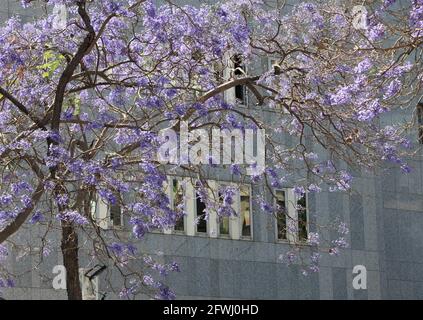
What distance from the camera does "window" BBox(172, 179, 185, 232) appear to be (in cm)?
2147

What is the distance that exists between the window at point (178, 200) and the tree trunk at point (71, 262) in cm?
195

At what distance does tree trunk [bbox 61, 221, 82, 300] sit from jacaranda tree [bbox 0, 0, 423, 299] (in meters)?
0.02

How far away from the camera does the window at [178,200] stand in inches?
845

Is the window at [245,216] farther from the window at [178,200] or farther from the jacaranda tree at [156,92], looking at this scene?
→ the jacaranda tree at [156,92]

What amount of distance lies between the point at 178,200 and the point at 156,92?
4179 millimetres

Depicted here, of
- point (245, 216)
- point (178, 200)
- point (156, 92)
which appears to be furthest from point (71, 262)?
point (245, 216)

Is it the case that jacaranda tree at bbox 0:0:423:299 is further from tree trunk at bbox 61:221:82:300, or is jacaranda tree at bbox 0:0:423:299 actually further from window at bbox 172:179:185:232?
window at bbox 172:179:185:232

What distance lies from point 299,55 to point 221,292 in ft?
53.3

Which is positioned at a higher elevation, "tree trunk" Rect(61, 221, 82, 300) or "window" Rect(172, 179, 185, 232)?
"window" Rect(172, 179, 185, 232)

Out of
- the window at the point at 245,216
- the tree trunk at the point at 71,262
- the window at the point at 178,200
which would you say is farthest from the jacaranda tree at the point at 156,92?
the window at the point at 245,216

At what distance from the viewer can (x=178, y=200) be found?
23.7 m

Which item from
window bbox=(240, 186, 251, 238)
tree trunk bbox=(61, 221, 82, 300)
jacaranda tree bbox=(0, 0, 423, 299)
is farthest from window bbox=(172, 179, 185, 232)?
tree trunk bbox=(61, 221, 82, 300)

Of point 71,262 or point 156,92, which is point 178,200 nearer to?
point 156,92

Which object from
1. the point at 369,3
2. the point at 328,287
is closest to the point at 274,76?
the point at 369,3
